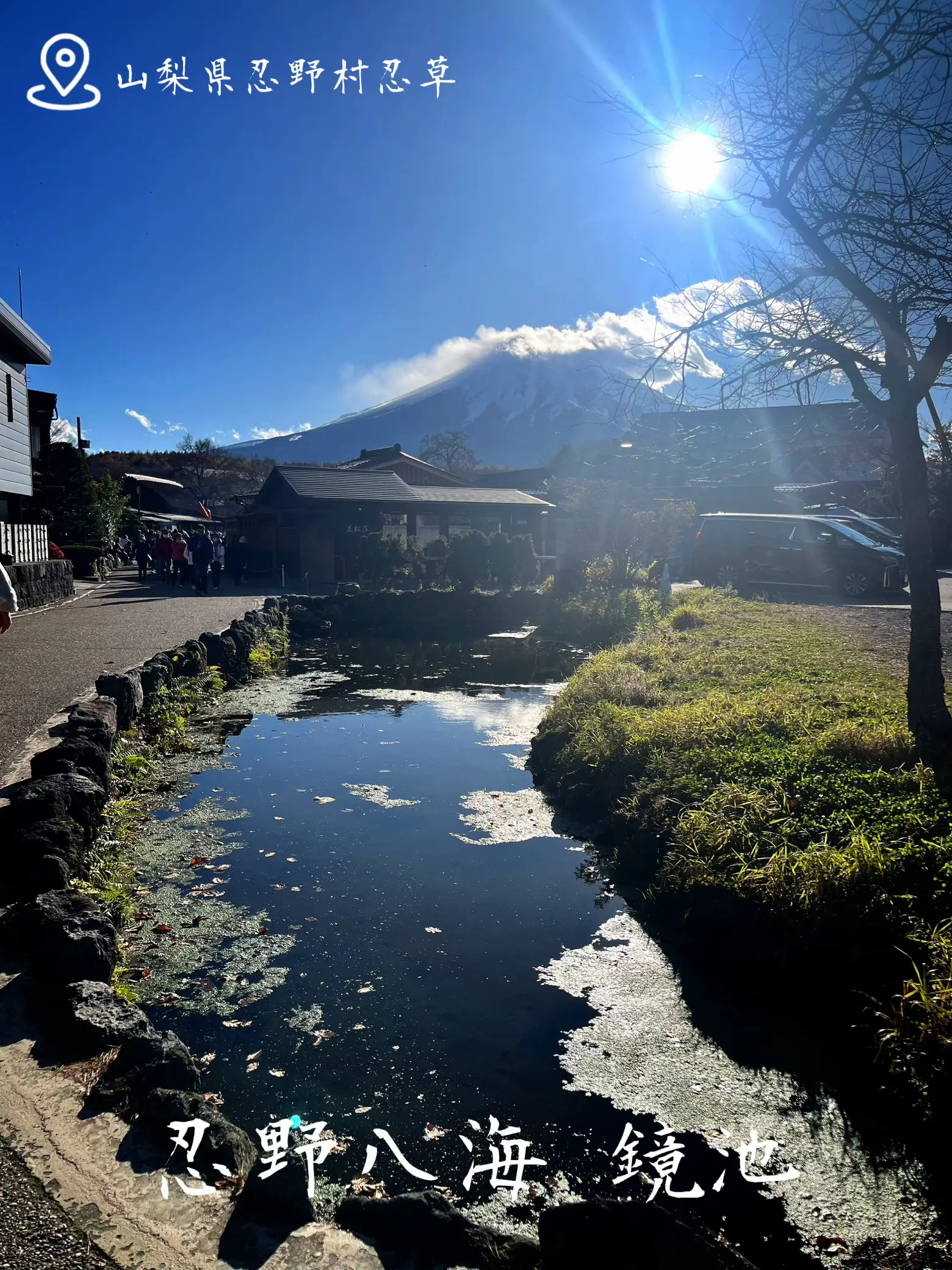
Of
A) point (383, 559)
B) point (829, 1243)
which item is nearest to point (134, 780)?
point (829, 1243)

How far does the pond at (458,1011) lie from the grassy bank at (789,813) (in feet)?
1.73

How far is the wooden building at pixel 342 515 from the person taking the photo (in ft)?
103

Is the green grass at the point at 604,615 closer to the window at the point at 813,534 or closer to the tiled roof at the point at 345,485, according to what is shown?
the window at the point at 813,534

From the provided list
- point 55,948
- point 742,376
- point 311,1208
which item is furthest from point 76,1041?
point 742,376

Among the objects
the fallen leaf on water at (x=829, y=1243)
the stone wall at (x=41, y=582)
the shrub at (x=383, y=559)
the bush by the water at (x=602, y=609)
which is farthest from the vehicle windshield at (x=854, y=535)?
the fallen leaf on water at (x=829, y=1243)

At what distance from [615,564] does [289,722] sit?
13.2 metres

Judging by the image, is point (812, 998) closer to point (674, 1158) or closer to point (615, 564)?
point (674, 1158)

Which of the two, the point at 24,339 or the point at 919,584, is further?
the point at 24,339

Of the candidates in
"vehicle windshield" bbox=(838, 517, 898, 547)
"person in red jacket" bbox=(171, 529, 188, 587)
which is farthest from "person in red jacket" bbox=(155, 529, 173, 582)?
"vehicle windshield" bbox=(838, 517, 898, 547)

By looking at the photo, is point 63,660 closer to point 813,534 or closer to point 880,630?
point 880,630

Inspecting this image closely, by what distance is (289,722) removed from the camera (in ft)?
38.9

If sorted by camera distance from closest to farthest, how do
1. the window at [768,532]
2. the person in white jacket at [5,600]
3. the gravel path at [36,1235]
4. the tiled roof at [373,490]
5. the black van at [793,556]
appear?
1. the gravel path at [36,1235]
2. the person in white jacket at [5,600]
3. the black van at [793,556]
4. the window at [768,532]
5. the tiled roof at [373,490]

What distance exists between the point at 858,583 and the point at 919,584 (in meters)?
16.1

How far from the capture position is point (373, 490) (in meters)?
32.4
